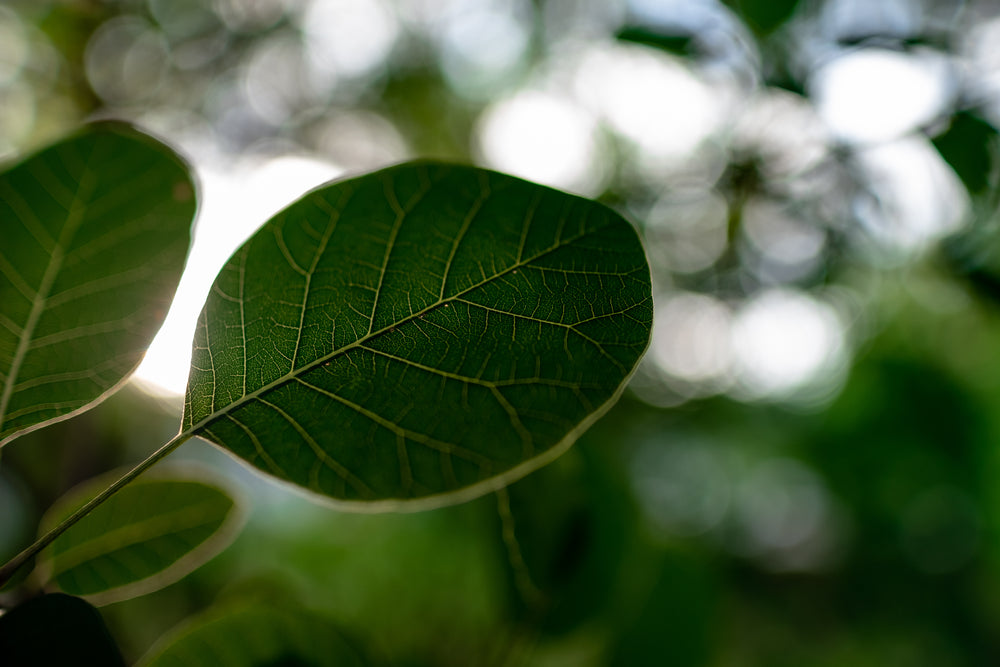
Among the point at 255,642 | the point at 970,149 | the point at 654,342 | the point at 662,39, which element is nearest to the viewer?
the point at 255,642

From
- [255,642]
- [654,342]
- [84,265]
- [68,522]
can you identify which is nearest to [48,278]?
[84,265]

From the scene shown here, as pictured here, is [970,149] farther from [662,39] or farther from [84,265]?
[84,265]

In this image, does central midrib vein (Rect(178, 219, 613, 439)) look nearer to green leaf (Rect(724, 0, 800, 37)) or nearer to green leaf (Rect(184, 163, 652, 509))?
green leaf (Rect(184, 163, 652, 509))

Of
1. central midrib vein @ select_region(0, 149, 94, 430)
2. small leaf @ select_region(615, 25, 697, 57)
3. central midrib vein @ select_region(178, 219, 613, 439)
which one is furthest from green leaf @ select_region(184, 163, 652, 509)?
small leaf @ select_region(615, 25, 697, 57)

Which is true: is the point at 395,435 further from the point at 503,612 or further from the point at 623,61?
the point at 623,61

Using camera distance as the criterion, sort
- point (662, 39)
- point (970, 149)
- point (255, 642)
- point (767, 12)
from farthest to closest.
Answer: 1. point (662, 39)
2. point (767, 12)
3. point (970, 149)
4. point (255, 642)

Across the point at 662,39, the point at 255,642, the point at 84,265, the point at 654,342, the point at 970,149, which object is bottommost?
the point at 654,342
